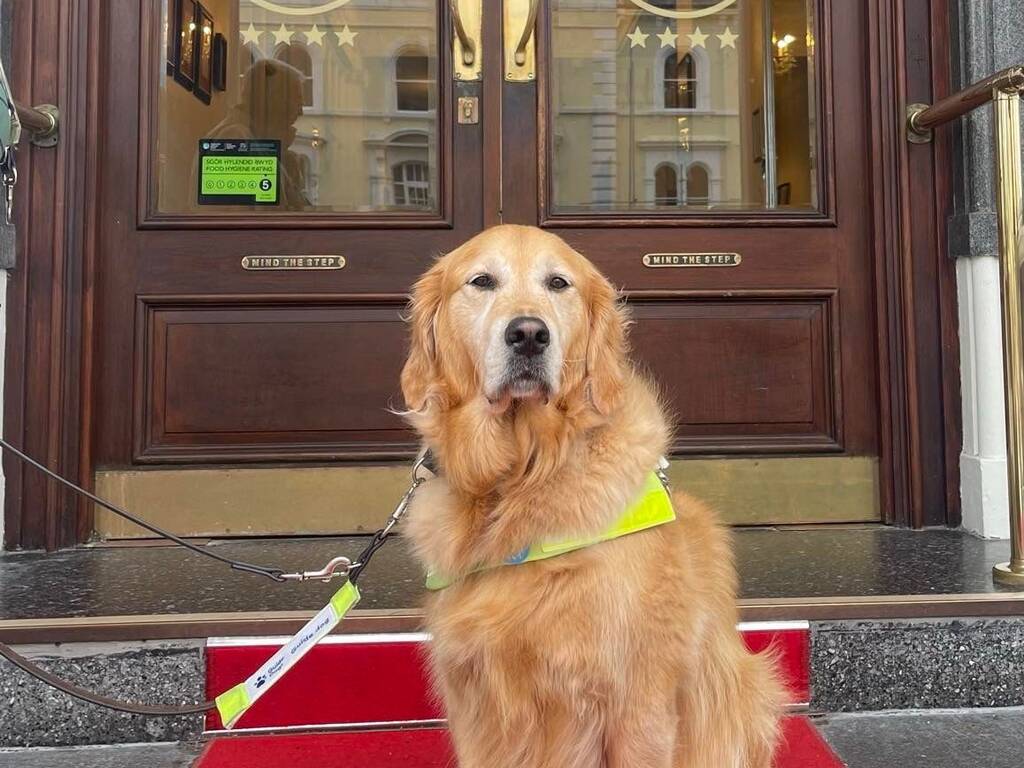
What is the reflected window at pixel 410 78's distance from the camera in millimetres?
3207

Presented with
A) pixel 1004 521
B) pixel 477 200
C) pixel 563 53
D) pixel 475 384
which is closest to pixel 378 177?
pixel 477 200

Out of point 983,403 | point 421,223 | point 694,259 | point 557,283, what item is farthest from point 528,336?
point 983,403

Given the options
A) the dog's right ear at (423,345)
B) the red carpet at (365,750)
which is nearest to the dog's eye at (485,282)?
the dog's right ear at (423,345)

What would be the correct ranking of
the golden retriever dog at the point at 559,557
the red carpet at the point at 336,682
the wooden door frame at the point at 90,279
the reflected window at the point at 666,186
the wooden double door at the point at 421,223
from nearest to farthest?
the golden retriever dog at the point at 559,557
the red carpet at the point at 336,682
the wooden door frame at the point at 90,279
the wooden double door at the point at 421,223
the reflected window at the point at 666,186

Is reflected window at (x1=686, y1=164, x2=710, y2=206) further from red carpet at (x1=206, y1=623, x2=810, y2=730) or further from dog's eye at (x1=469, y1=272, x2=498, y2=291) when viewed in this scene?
red carpet at (x1=206, y1=623, x2=810, y2=730)

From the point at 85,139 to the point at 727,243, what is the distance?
2.40 metres

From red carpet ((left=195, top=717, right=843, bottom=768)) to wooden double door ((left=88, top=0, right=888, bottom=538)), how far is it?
3.56ft

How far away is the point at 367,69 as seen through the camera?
3.23m

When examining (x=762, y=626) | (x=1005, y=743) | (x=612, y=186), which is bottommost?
(x=1005, y=743)

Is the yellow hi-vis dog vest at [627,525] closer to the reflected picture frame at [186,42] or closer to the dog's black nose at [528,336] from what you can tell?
the dog's black nose at [528,336]

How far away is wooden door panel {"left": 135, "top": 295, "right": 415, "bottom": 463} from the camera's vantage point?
303 centimetres

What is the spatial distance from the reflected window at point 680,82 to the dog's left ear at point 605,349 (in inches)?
70.8

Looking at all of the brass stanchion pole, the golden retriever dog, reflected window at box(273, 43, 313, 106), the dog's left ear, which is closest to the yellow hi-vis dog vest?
the golden retriever dog

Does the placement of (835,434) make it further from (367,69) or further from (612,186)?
(367,69)
